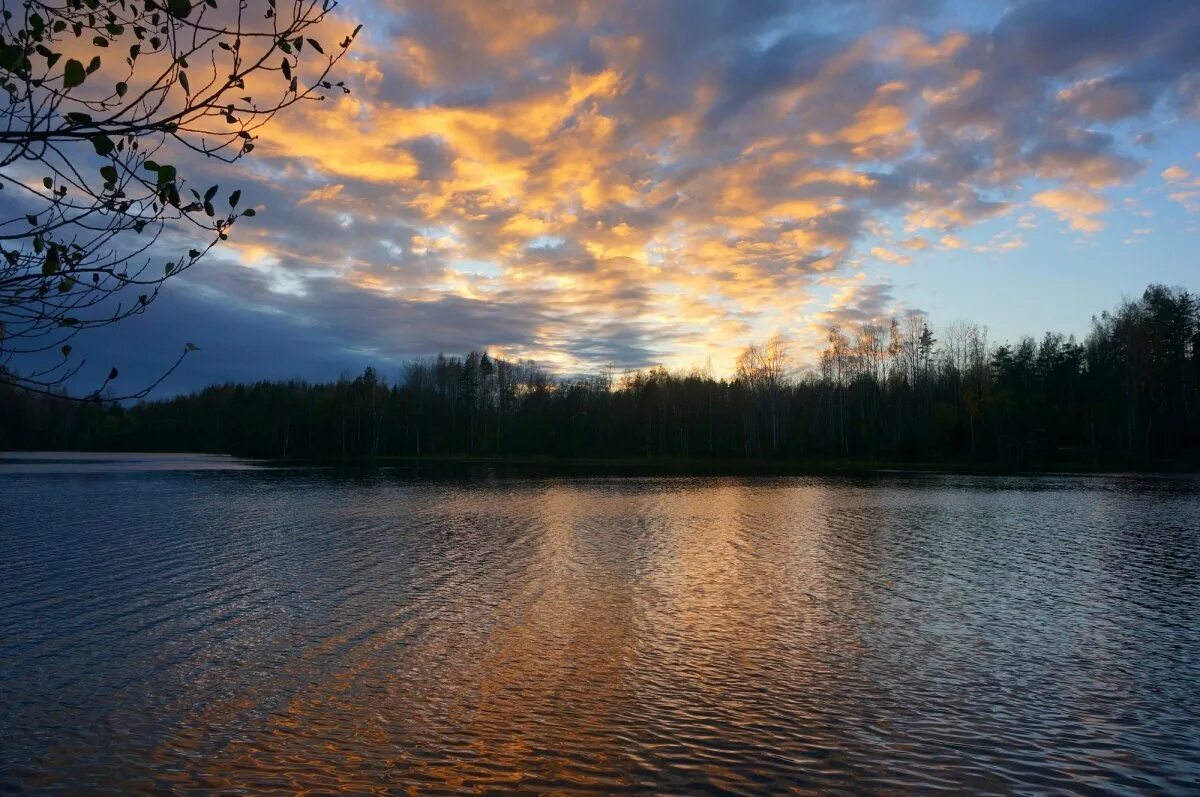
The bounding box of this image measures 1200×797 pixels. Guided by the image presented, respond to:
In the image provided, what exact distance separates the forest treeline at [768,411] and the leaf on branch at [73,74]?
7866 centimetres

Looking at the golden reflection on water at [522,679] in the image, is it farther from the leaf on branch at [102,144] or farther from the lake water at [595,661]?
the leaf on branch at [102,144]

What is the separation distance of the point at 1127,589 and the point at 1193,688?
738cm

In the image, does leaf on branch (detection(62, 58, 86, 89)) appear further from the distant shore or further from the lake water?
the distant shore

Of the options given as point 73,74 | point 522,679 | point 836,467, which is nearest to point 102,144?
point 73,74

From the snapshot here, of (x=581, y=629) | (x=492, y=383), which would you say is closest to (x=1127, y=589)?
(x=581, y=629)

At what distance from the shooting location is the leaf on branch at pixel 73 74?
10.3ft

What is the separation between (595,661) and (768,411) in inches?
3553

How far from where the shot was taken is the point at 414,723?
843 centimetres

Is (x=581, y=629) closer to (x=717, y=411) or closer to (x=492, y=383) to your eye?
(x=717, y=411)

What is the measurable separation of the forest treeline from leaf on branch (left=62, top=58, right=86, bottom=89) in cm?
7866

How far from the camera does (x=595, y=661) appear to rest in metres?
10.8

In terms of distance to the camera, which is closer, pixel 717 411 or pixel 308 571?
pixel 308 571

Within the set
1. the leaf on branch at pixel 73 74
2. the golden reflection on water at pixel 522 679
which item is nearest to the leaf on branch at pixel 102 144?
the leaf on branch at pixel 73 74

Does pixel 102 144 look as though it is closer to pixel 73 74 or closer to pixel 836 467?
pixel 73 74
